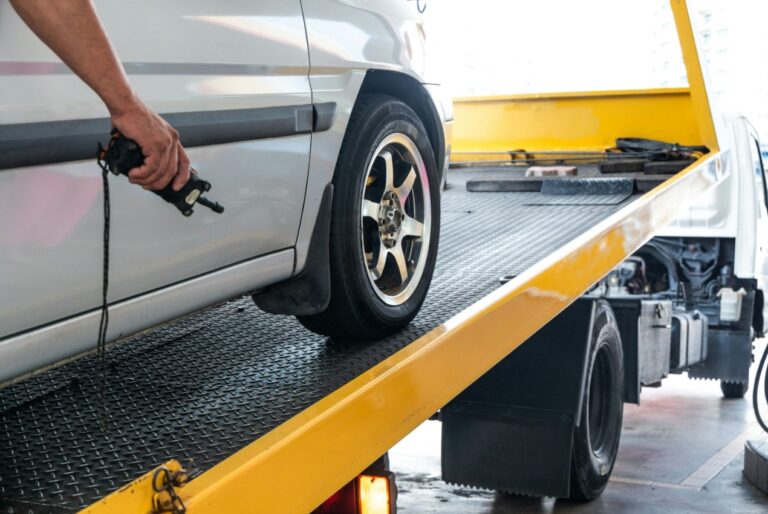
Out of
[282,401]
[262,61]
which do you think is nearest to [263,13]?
[262,61]

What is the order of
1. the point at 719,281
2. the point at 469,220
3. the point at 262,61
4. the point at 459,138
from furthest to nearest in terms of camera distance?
the point at 719,281 < the point at 459,138 < the point at 469,220 < the point at 262,61

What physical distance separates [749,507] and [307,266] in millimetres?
3826

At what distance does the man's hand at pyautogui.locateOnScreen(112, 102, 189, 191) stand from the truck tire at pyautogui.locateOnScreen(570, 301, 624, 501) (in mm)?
3376

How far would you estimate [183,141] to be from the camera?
2.19 meters

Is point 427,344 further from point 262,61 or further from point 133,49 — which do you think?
point 133,49

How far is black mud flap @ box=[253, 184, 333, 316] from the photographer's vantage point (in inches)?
109

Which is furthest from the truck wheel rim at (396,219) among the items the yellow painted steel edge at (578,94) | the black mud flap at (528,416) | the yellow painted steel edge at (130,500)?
the yellow painted steel edge at (578,94)

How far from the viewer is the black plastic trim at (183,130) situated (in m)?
1.78

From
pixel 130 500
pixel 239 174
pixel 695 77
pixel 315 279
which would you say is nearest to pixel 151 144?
pixel 239 174

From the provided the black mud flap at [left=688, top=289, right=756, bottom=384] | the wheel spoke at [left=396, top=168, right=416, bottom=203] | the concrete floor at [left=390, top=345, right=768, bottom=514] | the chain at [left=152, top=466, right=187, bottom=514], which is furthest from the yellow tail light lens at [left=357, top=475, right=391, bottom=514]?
the black mud flap at [left=688, top=289, right=756, bottom=384]

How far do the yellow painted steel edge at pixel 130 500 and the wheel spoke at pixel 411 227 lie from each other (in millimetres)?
1485

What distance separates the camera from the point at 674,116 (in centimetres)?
680

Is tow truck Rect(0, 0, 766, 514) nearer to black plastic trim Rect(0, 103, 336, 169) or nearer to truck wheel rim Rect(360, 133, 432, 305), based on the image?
truck wheel rim Rect(360, 133, 432, 305)

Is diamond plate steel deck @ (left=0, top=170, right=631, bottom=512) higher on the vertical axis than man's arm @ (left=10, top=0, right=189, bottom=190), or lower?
lower
